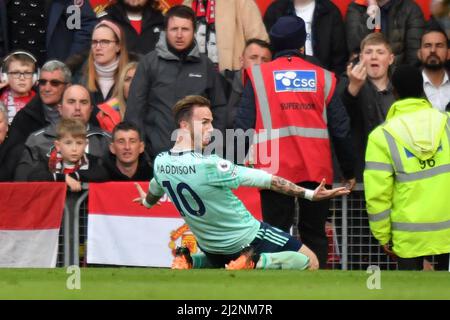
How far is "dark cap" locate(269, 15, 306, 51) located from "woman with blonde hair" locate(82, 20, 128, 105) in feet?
7.50

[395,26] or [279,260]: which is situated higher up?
[395,26]

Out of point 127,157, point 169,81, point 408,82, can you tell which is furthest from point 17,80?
point 408,82

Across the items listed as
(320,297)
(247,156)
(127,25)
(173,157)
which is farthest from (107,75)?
(320,297)

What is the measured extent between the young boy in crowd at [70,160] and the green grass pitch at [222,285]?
1899 millimetres

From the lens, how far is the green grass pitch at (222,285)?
10.0 meters

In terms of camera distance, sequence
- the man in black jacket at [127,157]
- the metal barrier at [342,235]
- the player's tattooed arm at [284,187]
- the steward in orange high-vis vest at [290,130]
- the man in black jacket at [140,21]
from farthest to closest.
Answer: the man in black jacket at [140,21], the man in black jacket at [127,157], the metal barrier at [342,235], the steward in orange high-vis vest at [290,130], the player's tattooed arm at [284,187]

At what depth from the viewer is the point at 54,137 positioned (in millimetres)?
13641

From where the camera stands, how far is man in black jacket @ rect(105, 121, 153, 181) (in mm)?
13312

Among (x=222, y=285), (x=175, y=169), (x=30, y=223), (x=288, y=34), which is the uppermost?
(x=288, y=34)

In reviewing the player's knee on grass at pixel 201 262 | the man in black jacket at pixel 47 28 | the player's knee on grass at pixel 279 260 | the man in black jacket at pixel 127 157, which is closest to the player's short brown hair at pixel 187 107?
the player's knee on grass at pixel 201 262

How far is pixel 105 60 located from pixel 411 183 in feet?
14.6

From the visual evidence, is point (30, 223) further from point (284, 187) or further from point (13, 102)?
point (284, 187)

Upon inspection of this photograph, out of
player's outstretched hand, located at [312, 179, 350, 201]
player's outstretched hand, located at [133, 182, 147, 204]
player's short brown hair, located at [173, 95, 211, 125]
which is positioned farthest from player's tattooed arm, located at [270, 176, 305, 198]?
player's outstretched hand, located at [133, 182, 147, 204]

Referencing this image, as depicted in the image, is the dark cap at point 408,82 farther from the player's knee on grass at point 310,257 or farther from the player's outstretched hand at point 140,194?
the player's outstretched hand at point 140,194
